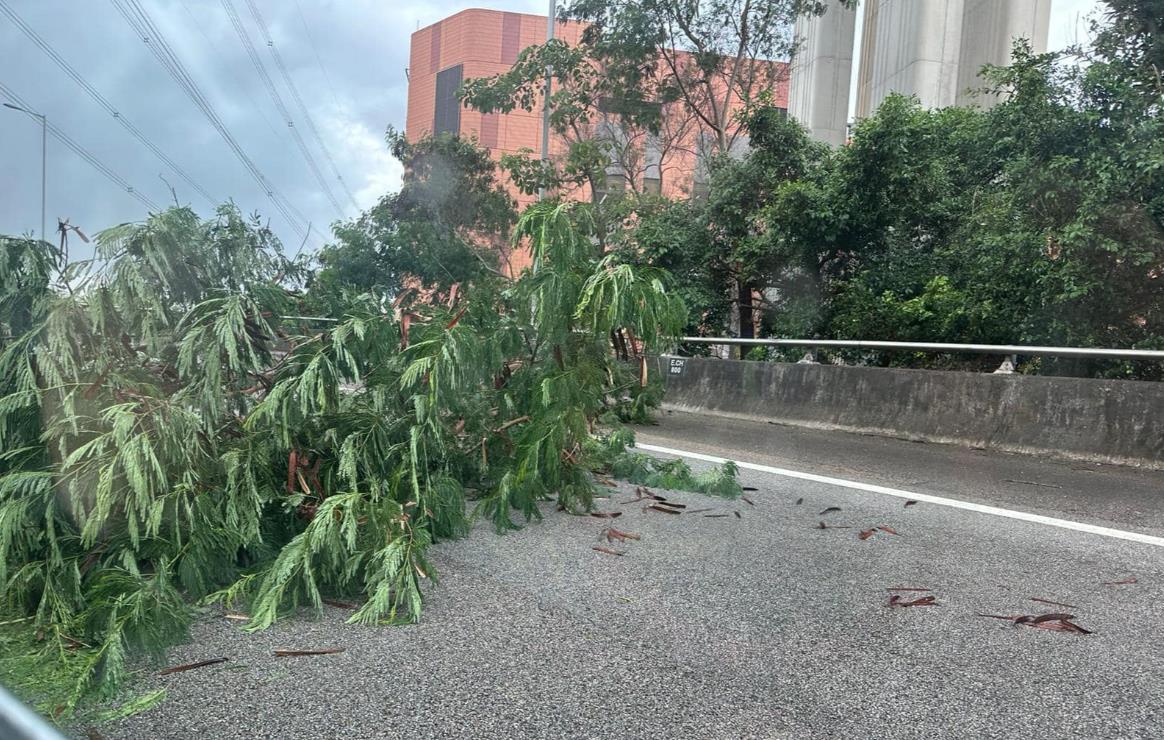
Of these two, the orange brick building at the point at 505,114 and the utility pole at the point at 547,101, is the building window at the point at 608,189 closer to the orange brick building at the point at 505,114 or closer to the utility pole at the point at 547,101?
the orange brick building at the point at 505,114

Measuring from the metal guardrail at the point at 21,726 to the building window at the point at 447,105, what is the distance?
2302 cm

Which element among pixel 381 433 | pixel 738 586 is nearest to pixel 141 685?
pixel 381 433

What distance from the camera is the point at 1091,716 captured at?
2512mm

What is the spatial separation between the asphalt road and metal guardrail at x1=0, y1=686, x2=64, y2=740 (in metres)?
1.74

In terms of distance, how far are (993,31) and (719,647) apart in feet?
108

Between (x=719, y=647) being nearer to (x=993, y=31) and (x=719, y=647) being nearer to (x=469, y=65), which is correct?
(x=993, y=31)

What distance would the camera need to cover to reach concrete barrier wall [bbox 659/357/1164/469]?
7.58m

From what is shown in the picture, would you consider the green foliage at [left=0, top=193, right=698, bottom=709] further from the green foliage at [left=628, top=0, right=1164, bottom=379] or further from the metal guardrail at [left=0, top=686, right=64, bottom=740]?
the green foliage at [left=628, top=0, right=1164, bottom=379]

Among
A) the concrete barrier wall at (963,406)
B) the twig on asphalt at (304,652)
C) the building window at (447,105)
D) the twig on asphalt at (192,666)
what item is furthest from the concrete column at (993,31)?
the twig on asphalt at (192,666)

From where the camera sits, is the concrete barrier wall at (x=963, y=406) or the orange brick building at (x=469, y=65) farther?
the orange brick building at (x=469, y=65)

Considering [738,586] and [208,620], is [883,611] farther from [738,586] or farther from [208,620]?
[208,620]

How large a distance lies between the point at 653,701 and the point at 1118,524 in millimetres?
3955

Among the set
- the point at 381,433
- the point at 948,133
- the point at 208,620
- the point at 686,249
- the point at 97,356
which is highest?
the point at 948,133

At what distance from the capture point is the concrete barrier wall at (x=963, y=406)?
7.58 meters
